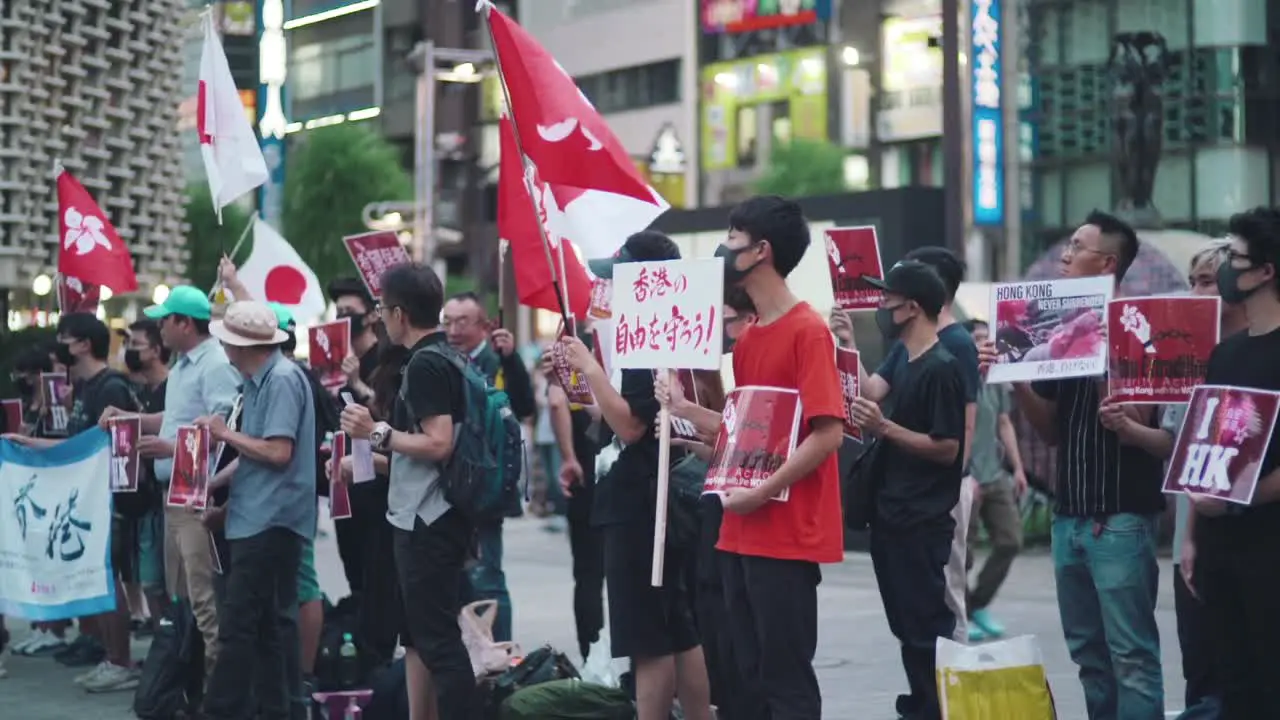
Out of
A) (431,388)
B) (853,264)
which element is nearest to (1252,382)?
(853,264)

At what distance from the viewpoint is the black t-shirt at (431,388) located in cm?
805

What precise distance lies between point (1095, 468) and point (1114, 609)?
0.51 meters

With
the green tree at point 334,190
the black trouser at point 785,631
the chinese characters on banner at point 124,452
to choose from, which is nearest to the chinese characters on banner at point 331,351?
the chinese characters on banner at point 124,452

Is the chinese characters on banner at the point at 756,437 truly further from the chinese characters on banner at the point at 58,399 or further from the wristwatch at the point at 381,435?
the chinese characters on banner at the point at 58,399

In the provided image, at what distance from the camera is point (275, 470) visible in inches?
350

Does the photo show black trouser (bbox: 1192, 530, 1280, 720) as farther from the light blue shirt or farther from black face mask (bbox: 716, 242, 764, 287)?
the light blue shirt

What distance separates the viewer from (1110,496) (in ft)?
24.8

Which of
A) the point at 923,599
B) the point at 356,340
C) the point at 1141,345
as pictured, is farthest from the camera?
the point at 356,340

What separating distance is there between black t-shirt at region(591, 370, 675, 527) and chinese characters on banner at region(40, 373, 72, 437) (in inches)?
220

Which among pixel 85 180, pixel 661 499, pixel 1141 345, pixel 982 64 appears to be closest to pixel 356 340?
pixel 661 499

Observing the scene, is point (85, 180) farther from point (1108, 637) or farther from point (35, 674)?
point (1108, 637)

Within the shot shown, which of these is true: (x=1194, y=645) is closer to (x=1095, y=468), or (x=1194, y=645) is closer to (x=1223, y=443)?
(x=1095, y=468)

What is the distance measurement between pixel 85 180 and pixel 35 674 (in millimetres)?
13285

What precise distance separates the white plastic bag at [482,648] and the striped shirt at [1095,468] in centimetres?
253
